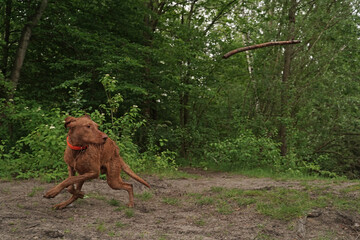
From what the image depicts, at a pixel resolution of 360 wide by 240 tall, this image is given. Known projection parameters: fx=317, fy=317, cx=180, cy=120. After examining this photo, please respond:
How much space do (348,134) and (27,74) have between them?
12066 mm

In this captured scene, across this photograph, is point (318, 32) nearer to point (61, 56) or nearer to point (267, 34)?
point (267, 34)

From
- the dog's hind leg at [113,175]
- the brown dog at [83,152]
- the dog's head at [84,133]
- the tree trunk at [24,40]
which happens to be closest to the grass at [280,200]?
the dog's hind leg at [113,175]

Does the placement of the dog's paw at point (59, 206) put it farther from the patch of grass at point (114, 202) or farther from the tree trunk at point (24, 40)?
the tree trunk at point (24, 40)

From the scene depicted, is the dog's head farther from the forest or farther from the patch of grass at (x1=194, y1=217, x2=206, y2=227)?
the forest

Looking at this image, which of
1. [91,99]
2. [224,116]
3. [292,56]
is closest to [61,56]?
[91,99]

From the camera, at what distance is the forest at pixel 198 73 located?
1017 cm

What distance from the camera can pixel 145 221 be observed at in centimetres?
422

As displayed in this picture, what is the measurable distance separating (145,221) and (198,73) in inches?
327

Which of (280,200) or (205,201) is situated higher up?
(280,200)

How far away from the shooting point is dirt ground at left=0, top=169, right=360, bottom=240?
3547 millimetres

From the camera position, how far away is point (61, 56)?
11492 millimetres

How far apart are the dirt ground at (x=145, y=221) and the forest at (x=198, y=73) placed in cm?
346

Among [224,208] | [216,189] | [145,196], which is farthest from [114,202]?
[216,189]

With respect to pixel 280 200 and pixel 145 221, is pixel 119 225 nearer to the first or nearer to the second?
pixel 145 221
